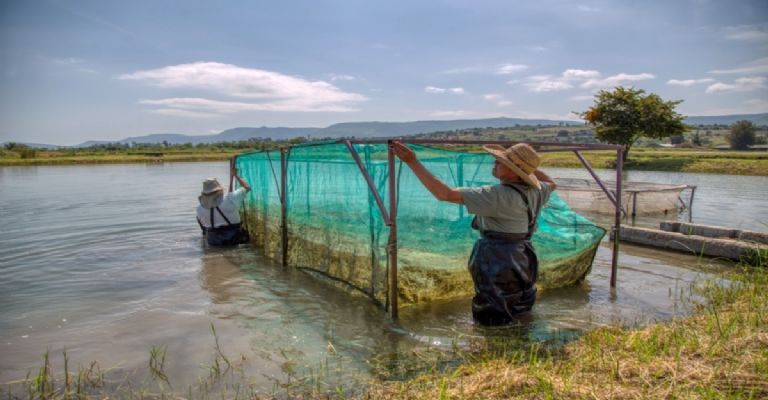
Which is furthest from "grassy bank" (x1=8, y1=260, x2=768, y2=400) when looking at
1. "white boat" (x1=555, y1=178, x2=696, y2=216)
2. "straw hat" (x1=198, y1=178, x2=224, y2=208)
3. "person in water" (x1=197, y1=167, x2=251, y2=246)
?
"white boat" (x1=555, y1=178, x2=696, y2=216)

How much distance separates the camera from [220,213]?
9211mm

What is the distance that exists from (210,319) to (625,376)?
14.6 ft

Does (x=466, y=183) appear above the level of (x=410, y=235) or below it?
above

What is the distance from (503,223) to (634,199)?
1205 centimetres

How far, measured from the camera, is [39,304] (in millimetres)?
6438

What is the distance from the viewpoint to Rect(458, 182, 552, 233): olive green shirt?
3721 millimetres

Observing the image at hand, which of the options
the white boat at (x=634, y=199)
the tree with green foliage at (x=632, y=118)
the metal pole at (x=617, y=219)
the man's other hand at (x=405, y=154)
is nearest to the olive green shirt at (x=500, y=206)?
the man's other hand at (x=405, y=154)

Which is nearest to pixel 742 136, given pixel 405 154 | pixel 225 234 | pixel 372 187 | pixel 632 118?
pixel 632 118

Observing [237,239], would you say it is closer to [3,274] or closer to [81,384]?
[3,274]

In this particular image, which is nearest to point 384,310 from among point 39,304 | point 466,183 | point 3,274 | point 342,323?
point 342,323

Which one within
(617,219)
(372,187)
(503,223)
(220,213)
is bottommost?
(220,213)

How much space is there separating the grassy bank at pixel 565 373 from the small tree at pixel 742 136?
87.9 metres

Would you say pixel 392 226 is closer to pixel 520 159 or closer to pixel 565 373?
pixel 520 159

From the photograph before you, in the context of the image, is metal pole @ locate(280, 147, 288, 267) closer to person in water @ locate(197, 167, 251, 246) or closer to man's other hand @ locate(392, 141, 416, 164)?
person in water @ locate(197, 167, 251, 246)
